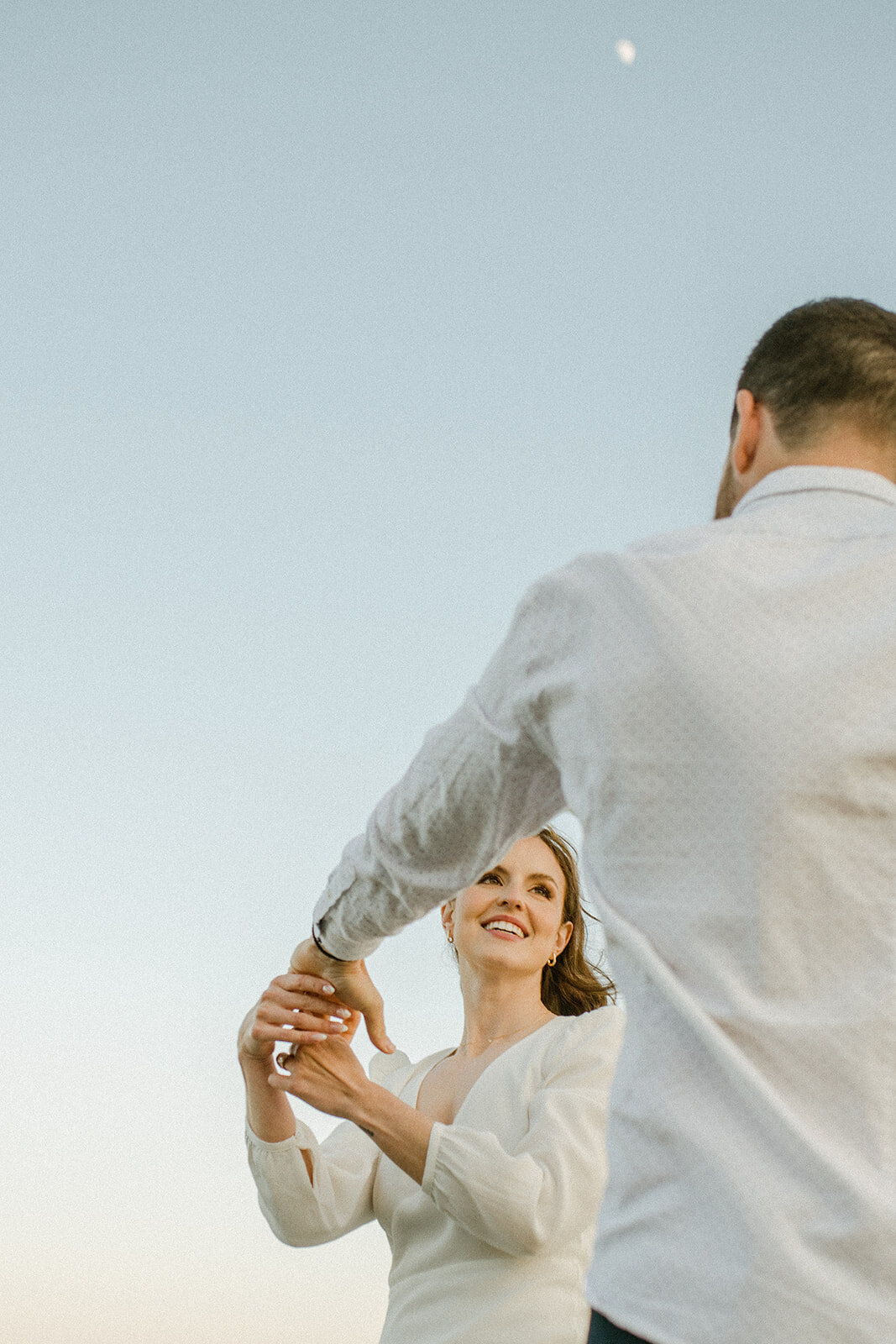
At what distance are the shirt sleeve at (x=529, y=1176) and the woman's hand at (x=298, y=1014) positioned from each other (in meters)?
0.34

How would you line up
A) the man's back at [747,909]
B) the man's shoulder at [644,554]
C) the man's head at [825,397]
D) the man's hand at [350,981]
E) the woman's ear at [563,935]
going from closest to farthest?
the man's back at [747,909], the man's shoulder at [644,554], the man's head at [825,397], the man's hand at [350,981], the woman's ear at [563,935]

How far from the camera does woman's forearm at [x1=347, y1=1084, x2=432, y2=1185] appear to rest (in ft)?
8.76

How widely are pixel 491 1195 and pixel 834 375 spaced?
1887mm

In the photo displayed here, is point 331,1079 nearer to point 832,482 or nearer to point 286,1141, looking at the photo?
point 286,1141

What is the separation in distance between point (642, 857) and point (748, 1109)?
25cm

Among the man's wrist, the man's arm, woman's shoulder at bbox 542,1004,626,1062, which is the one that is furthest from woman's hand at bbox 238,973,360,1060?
the man's arm

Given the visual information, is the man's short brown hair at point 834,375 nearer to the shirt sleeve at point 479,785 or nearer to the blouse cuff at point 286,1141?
the shirt sleeve at point 479,785

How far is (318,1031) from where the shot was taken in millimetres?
2590

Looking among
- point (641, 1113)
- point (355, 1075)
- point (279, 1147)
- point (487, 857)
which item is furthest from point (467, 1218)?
point (641, 1113)

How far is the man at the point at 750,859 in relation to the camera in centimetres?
103

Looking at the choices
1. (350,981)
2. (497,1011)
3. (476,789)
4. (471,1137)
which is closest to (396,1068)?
(497,1011)

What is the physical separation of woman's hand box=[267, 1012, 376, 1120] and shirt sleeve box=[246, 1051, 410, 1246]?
38 centimetres

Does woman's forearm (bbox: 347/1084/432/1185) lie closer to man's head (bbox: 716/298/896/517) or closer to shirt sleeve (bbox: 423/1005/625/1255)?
shirt sleeve (bbox: 423/1005/625/1255)

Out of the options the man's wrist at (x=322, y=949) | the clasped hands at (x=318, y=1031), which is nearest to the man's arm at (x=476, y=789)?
the man's wrist at (x=322, y=949)
